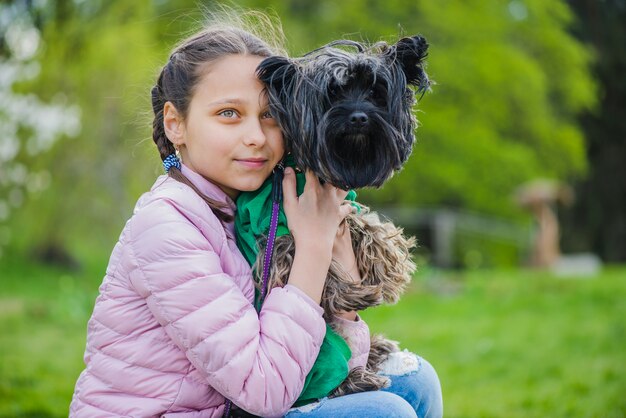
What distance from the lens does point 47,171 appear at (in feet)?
38.7

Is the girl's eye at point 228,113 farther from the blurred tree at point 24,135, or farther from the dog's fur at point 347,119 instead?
the blurred tree at point 24,135

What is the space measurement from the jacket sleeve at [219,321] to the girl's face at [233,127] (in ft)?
0.80

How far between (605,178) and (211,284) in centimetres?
1969

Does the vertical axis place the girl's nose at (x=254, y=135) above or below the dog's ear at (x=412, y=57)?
below

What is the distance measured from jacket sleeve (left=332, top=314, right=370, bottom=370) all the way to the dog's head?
1.39 ft

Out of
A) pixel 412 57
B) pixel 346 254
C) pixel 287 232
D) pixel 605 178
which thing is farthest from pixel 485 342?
pixel 605 178

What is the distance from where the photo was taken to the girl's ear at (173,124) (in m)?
2.29

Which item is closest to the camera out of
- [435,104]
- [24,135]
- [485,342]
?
[485,342]

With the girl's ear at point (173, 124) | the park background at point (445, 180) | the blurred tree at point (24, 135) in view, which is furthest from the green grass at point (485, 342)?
the girl's ear at point (173, 124)

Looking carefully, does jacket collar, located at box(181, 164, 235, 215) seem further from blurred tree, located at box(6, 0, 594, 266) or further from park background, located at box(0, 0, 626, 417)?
blurred tree, located at box(6, 0, 594, 266)

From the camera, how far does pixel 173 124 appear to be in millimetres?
2311

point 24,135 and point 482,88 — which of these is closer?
point 24,135

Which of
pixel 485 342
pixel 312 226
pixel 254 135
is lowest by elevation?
pixel 485 342

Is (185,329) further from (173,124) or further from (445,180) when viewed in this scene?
(445,180)
